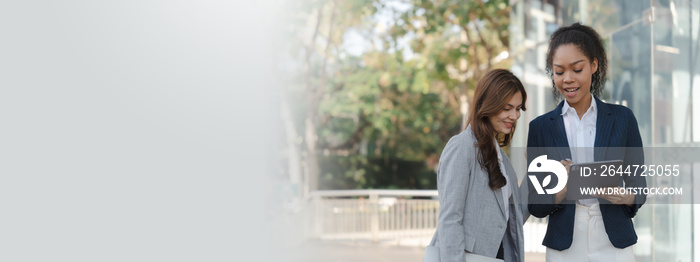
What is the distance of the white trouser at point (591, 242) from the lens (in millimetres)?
1854

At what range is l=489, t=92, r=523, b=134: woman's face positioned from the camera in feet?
6.10

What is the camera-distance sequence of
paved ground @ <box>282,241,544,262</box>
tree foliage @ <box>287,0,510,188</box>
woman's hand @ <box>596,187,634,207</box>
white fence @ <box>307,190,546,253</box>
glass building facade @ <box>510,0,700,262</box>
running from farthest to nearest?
1. tree foliage @ <box>287,0,510,188</box>
2. white fence @ <box>307,190,546,253</box>
3. paved ground @ <box>282,241,544,262</box>
4. glass building facade @ <box>510,0,700,262</box>
5. woman's hand @ <box>596,187,634,207</box>

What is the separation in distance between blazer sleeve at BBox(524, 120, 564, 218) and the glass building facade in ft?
5.64

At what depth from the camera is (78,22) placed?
12.1ft

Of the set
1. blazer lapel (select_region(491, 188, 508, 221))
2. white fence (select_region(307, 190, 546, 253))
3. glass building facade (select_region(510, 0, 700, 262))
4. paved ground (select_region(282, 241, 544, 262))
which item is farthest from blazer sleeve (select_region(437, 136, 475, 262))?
white fence (select_region(307, 190, 546, 253))

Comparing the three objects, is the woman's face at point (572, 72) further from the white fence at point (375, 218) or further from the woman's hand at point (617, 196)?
the white fence at point (375, 218)

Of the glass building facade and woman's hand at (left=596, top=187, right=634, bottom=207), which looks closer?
woman's hand at (left=596, top=187, right=634, bottom=207)

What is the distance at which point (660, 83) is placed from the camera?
12.3 feet

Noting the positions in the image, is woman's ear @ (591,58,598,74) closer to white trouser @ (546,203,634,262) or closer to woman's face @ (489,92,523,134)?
woman's face @ (489,92,523,134)

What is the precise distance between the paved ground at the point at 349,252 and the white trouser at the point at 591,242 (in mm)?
5528

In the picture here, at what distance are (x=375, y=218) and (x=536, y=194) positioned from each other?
6.64m

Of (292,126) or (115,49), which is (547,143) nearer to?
(115,49)

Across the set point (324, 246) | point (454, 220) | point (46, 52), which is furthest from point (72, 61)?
point (324, 246)

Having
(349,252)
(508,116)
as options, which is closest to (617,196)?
(508,116)
